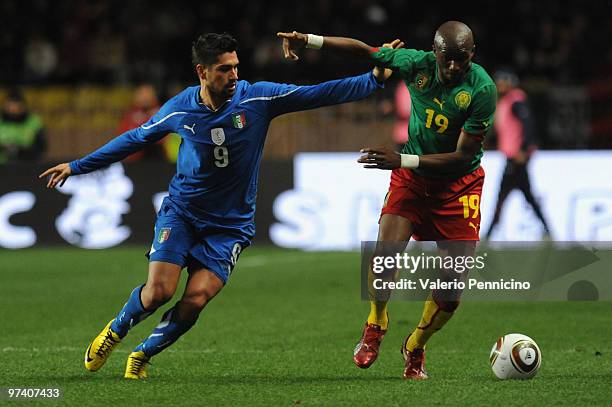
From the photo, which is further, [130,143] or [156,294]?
[130,143]

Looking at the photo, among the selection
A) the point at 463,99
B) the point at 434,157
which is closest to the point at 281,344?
the point at 434,157

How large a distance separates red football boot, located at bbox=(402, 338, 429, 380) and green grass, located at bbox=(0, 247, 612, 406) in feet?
0.37

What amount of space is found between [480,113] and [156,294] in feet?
6.91

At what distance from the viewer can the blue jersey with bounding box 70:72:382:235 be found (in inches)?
285

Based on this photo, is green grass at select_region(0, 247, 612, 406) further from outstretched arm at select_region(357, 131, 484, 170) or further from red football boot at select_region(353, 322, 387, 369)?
outstretched arm at select_region(357, 131, 484, 170)

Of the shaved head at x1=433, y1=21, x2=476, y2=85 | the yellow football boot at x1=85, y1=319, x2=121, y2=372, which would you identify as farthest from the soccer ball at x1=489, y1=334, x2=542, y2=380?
the yellow football boot at x1=85, y1=319, x2=121, y2=372

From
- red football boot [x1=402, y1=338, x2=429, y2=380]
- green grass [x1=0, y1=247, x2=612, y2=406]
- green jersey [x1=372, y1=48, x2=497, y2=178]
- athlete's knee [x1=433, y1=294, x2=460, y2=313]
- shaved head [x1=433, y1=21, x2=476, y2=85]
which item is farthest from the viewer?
athlete's knee [x1=433, y1=294, x2=460, y2=313]

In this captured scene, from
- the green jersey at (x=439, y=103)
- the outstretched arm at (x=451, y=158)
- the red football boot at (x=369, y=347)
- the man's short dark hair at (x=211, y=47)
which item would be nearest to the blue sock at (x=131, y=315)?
the red football boot at (x=369, y=347)

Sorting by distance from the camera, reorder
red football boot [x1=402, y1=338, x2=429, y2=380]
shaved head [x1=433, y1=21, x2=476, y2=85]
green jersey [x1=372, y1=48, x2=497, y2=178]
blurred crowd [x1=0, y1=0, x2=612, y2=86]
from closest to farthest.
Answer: shaved head [x1=433, y1=21, x2=476, y2=85] → green jersey [x1=372, y1=48, x2=497, y2=178] → red football boot [x1=402, y1=338, x2=429, y2=380] → blurred crowd [x1=0, y1=0, x2=612, y2=86]

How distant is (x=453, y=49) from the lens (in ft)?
23.1

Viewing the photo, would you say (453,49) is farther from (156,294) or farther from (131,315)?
(131,315)

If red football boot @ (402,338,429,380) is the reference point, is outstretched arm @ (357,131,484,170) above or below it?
above

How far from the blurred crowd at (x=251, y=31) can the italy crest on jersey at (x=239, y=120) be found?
12.4 metres

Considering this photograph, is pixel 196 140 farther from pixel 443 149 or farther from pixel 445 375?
pixel 445 375
